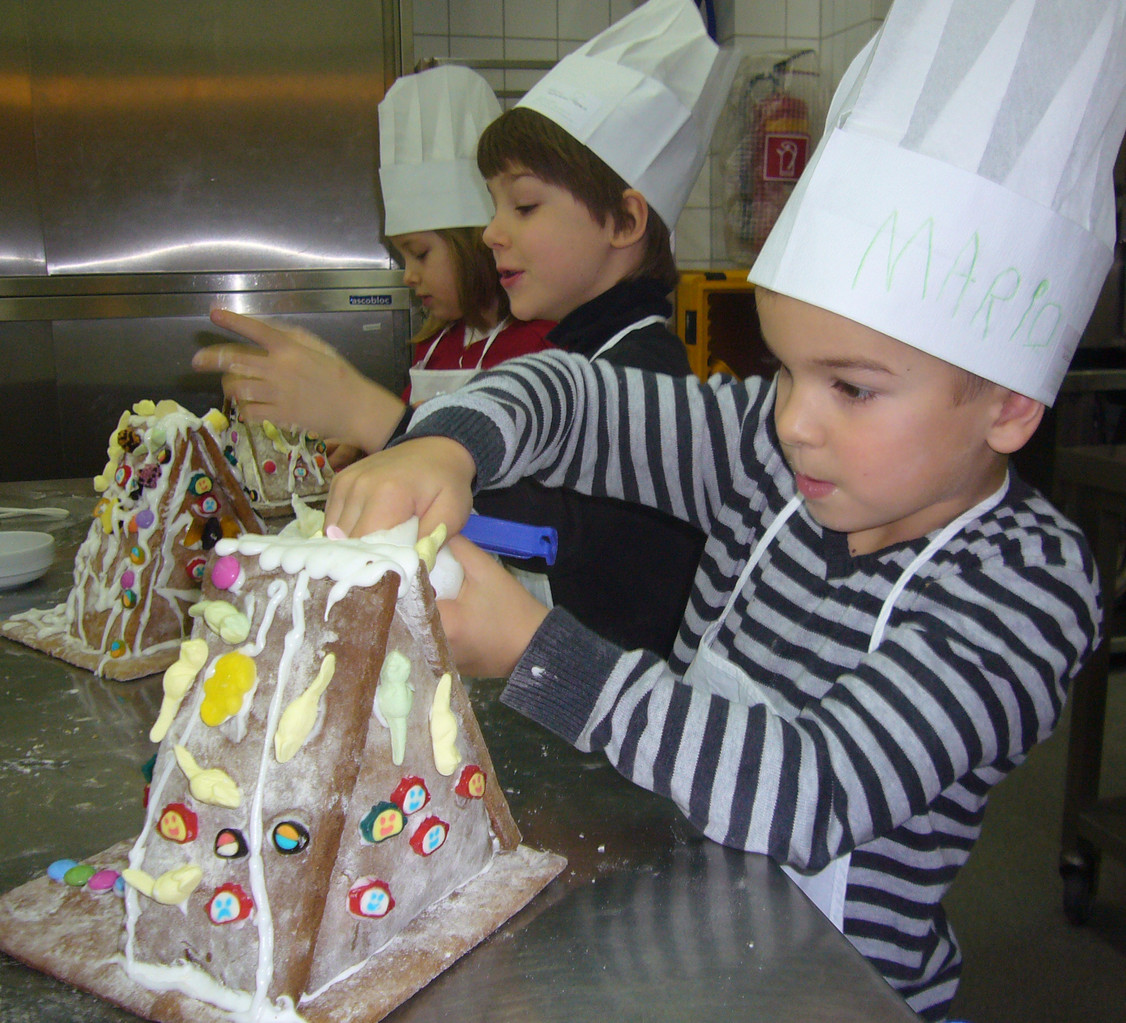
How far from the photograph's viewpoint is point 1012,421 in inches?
28.3

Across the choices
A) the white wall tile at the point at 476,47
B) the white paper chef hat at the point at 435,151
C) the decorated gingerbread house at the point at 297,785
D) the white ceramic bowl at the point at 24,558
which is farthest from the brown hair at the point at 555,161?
the white wall tile at the point at 476,47

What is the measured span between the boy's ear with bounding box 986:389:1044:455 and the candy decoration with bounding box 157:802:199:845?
59cm

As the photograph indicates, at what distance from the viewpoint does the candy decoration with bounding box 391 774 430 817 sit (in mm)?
537

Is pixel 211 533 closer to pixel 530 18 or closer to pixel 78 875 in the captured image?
pixel 78 875

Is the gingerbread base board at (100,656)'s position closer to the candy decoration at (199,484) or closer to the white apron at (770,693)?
the candy decoration at (199,484)

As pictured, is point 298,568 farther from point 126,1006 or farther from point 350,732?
point 126,1006

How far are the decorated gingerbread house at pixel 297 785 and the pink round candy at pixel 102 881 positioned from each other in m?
0.05

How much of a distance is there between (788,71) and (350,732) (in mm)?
2762

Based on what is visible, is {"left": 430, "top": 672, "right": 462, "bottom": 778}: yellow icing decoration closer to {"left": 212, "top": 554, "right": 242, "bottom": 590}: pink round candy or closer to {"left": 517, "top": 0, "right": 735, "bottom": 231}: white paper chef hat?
{"left": 212, "top": 554, "right": 242, "bottom": 590}: pink round candy

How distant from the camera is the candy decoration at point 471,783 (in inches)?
Answer: 22.8

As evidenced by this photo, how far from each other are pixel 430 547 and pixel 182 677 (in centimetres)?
16

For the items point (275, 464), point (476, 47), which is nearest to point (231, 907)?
point (275, 464)

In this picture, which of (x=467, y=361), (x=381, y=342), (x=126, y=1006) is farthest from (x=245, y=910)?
(x=381, y=342)

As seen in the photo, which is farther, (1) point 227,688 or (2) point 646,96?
(2) point 646,96
